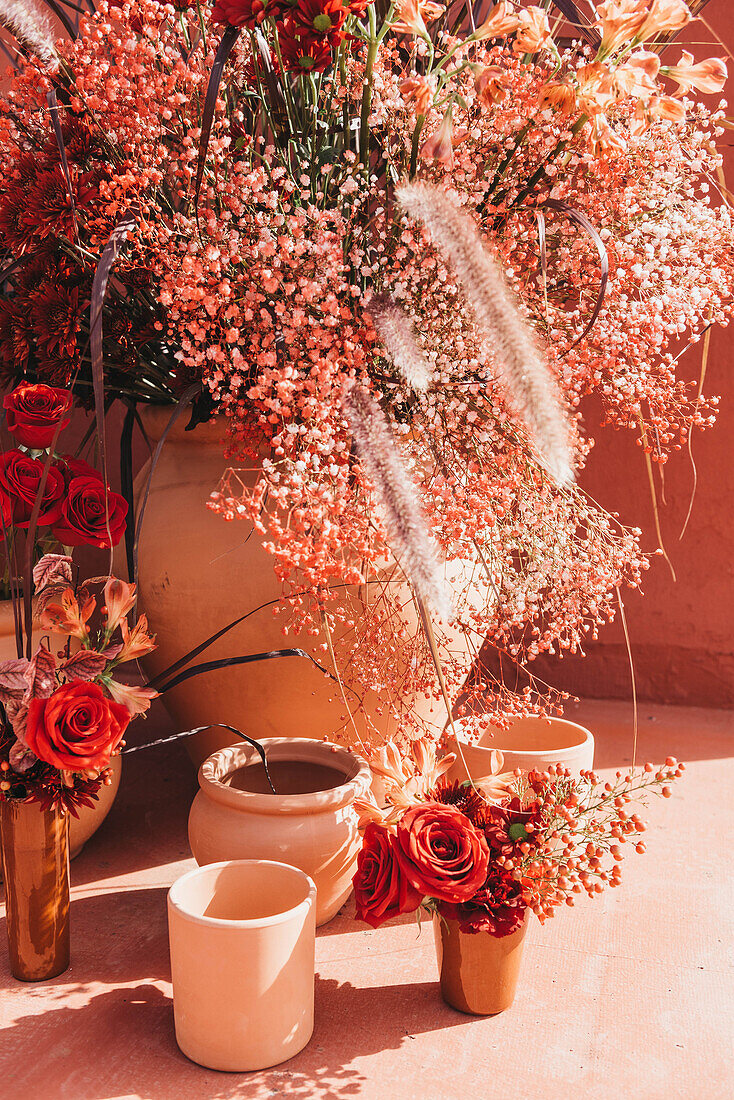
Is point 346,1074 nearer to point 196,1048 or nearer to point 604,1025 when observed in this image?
point 196,1048

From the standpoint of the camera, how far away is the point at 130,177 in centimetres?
86

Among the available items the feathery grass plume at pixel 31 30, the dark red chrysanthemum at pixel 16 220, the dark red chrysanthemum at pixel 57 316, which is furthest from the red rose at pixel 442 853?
the feathery grass plume at pixel 31 30

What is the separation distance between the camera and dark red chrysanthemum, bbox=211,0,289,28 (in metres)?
0.79

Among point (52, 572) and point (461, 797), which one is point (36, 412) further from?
point (461, 797)

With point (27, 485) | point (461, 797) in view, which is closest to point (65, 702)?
point (27, 485)

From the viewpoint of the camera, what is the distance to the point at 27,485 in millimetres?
911

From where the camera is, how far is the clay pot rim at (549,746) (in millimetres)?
987

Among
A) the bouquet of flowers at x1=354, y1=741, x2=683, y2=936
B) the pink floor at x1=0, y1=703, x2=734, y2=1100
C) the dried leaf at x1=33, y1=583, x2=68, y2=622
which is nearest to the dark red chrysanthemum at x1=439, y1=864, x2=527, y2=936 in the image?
the bouquet of flowers at x1=354, y1=741, x2=683, y2=936

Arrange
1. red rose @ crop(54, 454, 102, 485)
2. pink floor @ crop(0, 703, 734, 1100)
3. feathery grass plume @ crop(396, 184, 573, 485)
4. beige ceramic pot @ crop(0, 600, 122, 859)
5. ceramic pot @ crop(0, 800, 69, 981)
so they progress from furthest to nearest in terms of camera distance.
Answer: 1. beige ceramic pot @ crop(0, 600, 122, 859)
2. red rose @ crop(54, 454, 102, 485)
3. ceramic pot @ crop(0, 800, 69, 981)
4. pink floor @ crop(0, 703, 734, 1100)
5. feathery grass plume @ crop(396, 184, 573, 485)

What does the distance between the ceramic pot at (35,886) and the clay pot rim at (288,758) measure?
159 mm

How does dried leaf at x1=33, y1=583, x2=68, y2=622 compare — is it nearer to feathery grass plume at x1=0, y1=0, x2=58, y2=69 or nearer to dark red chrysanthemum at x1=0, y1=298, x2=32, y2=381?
dark red chrysanthemum at x1=0, y1=298, x2=32, y2=381

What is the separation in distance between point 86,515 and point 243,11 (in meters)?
0.49

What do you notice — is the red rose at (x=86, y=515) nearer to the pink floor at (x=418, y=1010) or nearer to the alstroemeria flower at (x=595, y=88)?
the pink floor at (x=418, y=1010)

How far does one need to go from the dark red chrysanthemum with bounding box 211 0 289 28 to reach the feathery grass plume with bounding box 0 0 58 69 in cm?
24
